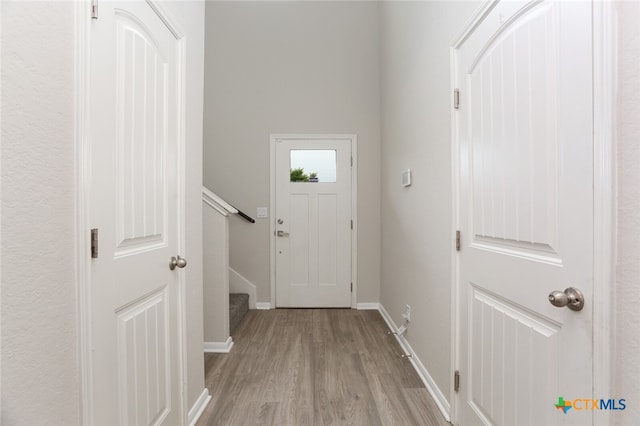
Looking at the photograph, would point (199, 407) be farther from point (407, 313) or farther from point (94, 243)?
point (407, 313)

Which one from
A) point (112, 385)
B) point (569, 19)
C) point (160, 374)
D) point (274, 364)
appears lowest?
point (274, 364)

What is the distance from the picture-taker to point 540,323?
39.9 inches

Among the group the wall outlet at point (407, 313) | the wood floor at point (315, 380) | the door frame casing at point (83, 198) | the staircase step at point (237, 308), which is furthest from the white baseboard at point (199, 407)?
the wall outlet at point (407, 313)

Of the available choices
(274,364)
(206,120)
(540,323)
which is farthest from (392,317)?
(206,120)

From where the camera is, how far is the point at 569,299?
0.87 meters

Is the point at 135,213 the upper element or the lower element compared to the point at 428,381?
upper

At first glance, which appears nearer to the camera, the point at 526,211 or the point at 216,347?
the point at 526,211

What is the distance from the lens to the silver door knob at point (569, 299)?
850mm

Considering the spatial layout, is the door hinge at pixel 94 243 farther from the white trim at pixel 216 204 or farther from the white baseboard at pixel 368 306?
the white baseboard at pixel 368 306

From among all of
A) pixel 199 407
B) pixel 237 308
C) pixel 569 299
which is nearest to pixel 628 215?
pixel 569 299

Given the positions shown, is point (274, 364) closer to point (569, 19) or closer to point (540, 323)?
point (540, 323)

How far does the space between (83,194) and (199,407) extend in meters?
1.41

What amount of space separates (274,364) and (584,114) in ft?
7.45

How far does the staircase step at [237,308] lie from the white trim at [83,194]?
1.99 metres
